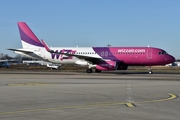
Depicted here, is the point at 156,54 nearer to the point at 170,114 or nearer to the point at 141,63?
the point at 141,63

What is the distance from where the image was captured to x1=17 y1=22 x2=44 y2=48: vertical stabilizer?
50469 mm

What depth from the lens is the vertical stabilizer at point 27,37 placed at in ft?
166

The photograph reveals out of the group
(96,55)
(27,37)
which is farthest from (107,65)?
(27,37)

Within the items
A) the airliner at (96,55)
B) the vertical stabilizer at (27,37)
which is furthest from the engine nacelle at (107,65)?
the vertical stabilizer at (27,37)

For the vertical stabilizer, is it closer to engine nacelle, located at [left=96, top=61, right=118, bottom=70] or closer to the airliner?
the airliner

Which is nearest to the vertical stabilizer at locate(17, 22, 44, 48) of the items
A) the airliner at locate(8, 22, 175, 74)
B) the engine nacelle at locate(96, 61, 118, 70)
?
the airliner at locate(8, 22, 175, 74)

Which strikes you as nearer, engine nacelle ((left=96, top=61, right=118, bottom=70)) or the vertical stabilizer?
engine nacelle ((left=96, top=61, right=118, bottom=70))

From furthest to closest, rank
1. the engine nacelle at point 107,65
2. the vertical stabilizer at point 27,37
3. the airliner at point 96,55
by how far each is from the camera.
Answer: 1. the vertical stabilizer at point 27,37
2. the airliner at point 96,55
3. the engine nacelle at point 107,65

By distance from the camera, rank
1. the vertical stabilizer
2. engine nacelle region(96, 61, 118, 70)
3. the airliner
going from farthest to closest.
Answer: the vertical stabilizer, the airliner, engine nacelle region(96, 61, 118, 70)

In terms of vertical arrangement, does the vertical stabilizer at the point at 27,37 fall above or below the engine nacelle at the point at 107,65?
above

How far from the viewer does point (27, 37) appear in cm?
5069

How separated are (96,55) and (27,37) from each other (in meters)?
12.3

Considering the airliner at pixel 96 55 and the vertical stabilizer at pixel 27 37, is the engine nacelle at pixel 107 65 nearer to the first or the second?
the airliner at pixel 96 55

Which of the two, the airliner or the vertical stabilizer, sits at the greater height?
the vertical stabilizer
